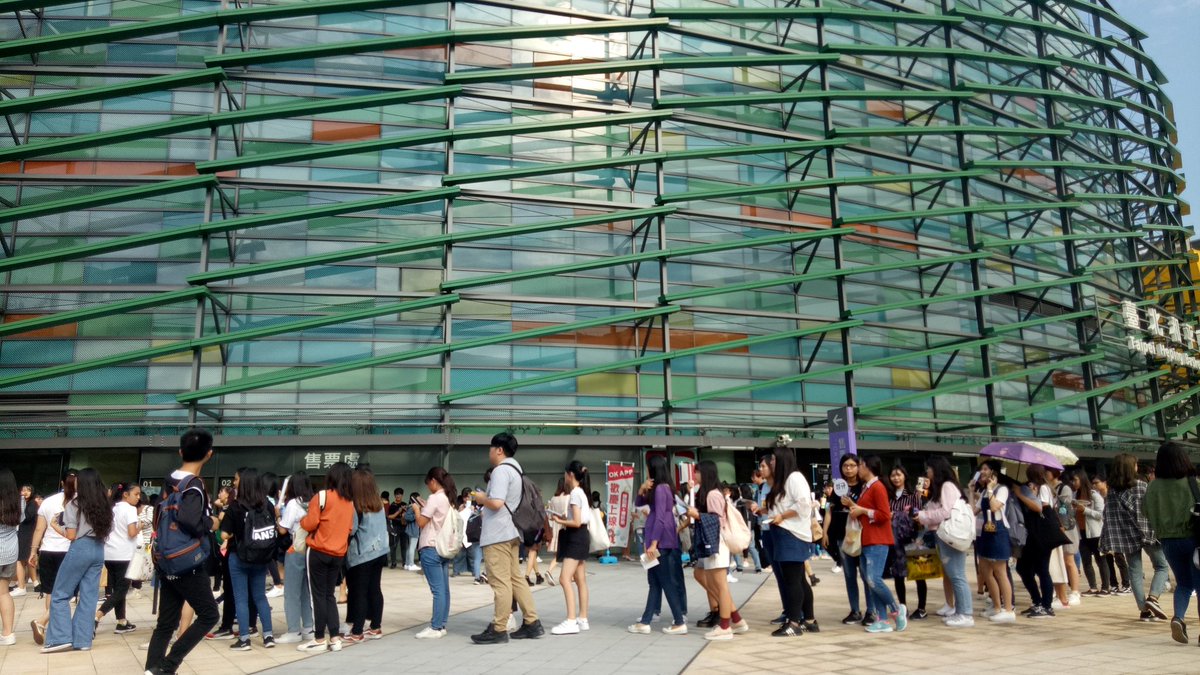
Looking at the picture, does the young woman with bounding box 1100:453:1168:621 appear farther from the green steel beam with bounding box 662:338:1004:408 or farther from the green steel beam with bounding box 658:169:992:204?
the green steel beam with bounding box 658:169:992:204

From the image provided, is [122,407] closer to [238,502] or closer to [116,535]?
[116,535]

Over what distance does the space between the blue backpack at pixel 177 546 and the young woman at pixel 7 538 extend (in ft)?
10.4

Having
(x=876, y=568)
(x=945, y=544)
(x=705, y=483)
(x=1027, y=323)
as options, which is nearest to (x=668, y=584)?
(x=705, y=483)

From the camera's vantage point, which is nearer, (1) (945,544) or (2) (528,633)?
(2) (528,633)

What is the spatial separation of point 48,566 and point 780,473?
780 cm

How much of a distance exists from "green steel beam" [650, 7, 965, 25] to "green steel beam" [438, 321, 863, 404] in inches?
354

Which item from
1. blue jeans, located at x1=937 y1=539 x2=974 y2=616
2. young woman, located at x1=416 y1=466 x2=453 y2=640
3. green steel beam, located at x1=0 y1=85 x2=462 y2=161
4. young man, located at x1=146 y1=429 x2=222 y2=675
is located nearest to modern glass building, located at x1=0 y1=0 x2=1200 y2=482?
green steel beam, located at x1=0 y1=85 x2=462 y2=161

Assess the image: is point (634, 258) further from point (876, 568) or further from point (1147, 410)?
point (1147, 410)

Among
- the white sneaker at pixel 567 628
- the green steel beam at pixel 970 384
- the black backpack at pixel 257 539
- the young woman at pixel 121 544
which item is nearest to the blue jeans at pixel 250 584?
the black backpack at pixel 257 539

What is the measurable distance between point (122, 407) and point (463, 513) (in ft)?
29.7

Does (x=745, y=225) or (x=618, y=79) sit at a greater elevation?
(x=618, y=79)

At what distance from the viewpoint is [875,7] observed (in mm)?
29625

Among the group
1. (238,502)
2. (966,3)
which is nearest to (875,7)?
(966,3)

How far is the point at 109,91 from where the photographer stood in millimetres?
20828
